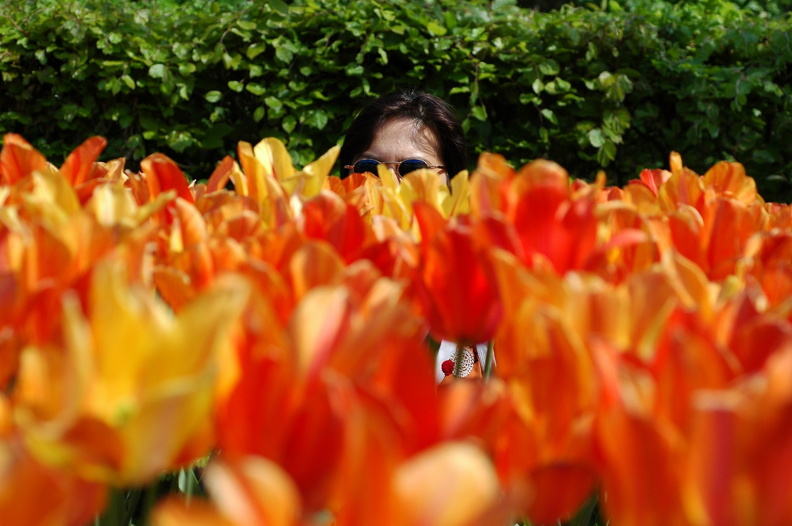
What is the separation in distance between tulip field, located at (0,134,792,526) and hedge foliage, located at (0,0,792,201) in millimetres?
4084

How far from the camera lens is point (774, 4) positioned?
7.21m

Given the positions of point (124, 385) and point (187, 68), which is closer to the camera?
point (124, 385)

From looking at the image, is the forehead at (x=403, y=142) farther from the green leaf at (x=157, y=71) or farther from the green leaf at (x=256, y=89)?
the green leaf at (x=157, y=71)

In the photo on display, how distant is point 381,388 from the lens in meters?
0.39

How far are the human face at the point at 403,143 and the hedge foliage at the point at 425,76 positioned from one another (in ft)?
4.09

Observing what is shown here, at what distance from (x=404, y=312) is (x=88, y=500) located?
15 centimetres

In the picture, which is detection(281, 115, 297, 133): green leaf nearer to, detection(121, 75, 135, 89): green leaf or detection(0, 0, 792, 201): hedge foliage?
detection(0, 0, 792, 201): hedge foliage

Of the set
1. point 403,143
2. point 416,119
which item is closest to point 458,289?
point 403,143

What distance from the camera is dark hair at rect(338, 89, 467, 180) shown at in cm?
339

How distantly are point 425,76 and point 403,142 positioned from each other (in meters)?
1.57

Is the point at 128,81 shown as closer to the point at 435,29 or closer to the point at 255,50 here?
the point at 255,50

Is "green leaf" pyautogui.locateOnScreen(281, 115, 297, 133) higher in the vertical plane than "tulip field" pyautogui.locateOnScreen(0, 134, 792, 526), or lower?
lower

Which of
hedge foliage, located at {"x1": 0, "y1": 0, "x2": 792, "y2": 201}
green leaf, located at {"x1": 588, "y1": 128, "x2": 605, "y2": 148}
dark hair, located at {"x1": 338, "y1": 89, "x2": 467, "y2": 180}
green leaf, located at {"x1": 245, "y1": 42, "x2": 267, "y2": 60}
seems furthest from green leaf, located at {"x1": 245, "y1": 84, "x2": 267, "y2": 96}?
green leaf, located at {"x1": 588, "y1": 128, "x2": 605, "y2": 148}

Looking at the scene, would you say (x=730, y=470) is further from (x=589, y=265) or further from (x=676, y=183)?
(x=676, y=183)
